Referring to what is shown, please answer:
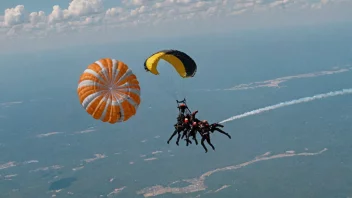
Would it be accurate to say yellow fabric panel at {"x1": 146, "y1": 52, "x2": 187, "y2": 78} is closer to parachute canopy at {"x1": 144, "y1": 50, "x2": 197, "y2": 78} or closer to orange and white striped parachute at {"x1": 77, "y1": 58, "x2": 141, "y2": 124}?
parachute canopy at {"x1": 144, "y1": 50, "x2": 197, "y2": 78}

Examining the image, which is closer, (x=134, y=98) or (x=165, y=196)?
(x=134, y=98)

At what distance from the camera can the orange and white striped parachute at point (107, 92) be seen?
1177 inches

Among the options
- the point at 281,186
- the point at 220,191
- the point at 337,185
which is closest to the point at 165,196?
the point at 220,191

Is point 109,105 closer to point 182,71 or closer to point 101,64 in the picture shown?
point 101,64

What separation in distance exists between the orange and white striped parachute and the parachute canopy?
2.00m

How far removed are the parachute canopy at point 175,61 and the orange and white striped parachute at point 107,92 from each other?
6.56ft

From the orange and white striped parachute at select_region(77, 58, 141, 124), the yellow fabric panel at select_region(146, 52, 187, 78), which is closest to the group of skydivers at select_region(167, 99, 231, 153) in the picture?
the yellow fabric panel at select_region(146, 52, 187, 78)

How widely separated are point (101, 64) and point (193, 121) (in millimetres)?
9022

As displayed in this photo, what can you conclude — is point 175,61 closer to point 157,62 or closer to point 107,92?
point 157,62

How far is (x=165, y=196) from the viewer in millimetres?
197875

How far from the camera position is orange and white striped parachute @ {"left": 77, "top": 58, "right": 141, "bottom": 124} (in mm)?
29906

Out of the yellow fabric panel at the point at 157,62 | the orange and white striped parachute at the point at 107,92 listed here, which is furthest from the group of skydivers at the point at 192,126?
the orange and white striped parachute at the point at 107,92

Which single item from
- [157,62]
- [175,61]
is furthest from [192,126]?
[175,61]

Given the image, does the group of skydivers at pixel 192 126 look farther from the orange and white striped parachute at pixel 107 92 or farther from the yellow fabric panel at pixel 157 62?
the orange and white striped parachute at pixel 107 92
